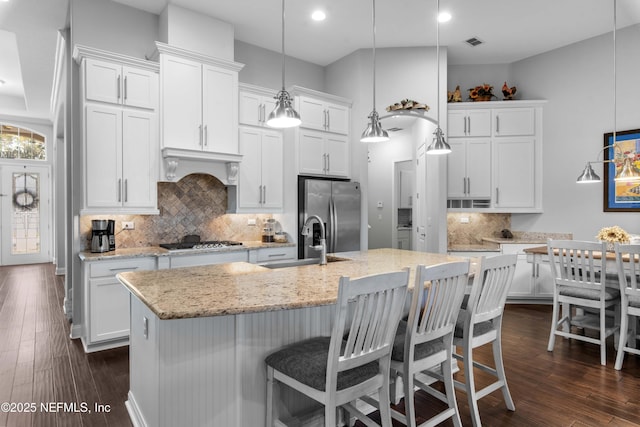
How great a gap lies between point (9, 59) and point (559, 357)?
802cm

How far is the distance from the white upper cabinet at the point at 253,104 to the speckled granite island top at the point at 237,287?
2.45m

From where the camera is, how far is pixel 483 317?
7.72 feet

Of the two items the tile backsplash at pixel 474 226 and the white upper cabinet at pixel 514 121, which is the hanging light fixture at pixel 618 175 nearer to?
the white upper cabinet at pixel 514 121

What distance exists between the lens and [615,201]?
486 cm

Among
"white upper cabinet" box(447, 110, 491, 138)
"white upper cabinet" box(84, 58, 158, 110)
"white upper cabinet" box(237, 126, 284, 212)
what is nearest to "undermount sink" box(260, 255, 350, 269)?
"white upper cabinet" box(237, 126, 284, 212)

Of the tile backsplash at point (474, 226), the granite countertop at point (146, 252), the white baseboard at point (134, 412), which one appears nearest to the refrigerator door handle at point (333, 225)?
the granite countertop at point (146, 252)

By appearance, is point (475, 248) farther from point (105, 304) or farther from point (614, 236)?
point (105, 304)

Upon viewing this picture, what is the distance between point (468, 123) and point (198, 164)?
3.79 meters

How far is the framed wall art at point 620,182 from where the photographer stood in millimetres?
4688

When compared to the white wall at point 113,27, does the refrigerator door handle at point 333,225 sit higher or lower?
lower

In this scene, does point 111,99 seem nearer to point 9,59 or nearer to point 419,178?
point 9,59

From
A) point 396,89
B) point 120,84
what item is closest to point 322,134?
point 396,89

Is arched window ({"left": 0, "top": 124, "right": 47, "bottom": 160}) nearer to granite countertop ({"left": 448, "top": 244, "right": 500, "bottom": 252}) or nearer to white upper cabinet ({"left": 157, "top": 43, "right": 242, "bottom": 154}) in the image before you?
white upper cabinet ({"left": 157, "top": 43, "right": 242, "bottom": 154})

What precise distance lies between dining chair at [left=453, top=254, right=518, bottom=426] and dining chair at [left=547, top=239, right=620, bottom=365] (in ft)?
4.67
